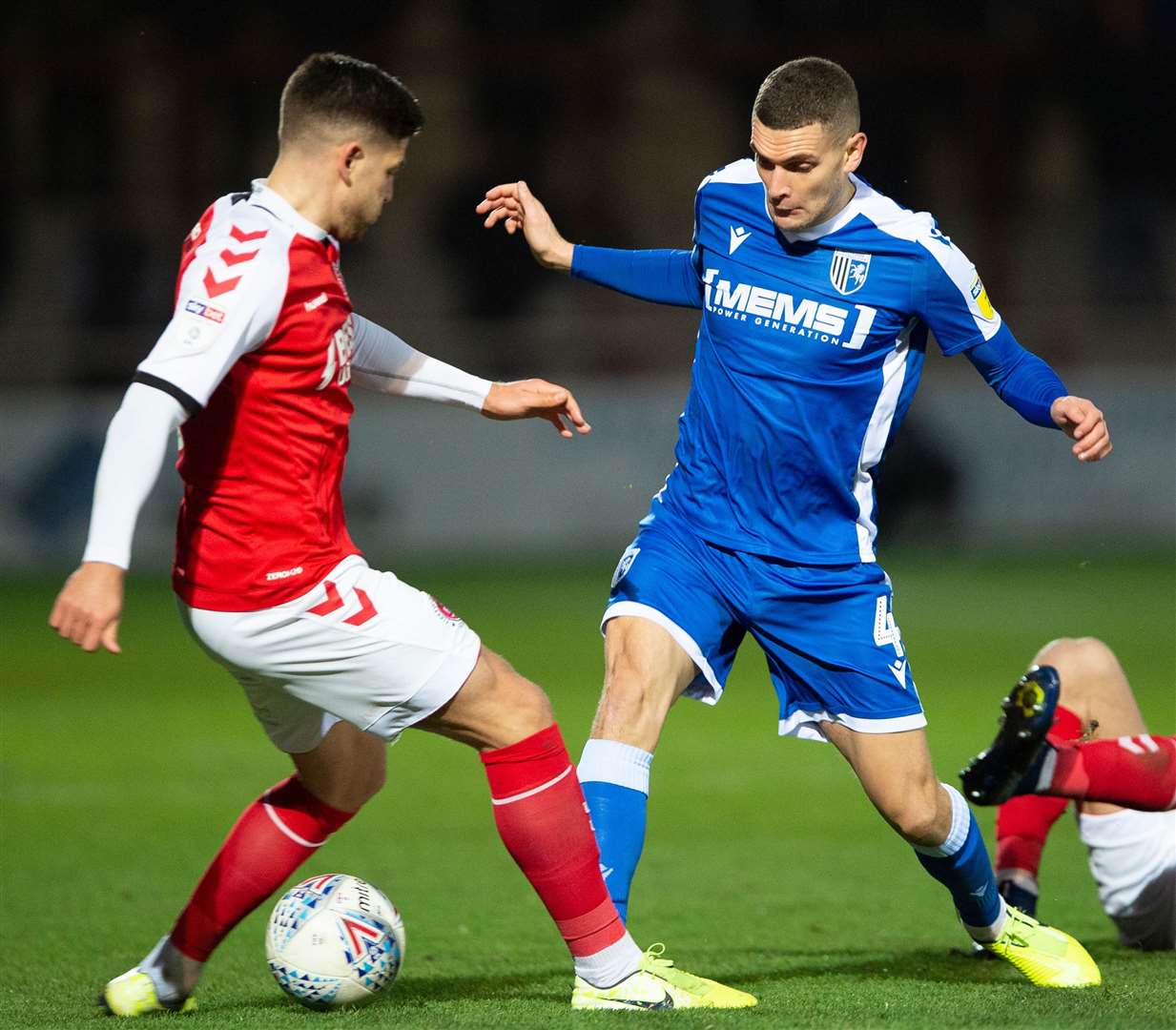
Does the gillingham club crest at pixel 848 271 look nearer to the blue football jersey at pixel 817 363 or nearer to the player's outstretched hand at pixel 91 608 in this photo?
the blue football jersey at pixel 817 363

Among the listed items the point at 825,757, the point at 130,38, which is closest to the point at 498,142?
the point at 130,38

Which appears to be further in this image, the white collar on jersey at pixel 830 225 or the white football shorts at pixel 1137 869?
the white football shorts at pixel 1137 869

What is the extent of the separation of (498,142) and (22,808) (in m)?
17.6

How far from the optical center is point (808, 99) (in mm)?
4535

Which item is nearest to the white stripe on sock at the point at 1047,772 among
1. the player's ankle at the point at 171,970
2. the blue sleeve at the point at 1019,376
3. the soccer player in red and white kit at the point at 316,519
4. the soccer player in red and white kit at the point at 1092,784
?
the soccer player in red and white kit at the point at 1092,784

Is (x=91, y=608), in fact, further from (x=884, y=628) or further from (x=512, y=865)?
(x=512, y=865)

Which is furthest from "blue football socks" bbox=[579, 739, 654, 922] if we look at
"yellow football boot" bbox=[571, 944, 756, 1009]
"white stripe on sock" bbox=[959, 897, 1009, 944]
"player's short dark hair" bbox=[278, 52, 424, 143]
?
"player's short dark hair" bbox=[278, 52, 424, 143]

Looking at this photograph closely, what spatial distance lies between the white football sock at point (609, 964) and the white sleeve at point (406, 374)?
1362 millimetres

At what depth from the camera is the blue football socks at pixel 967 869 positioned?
455 centimetres

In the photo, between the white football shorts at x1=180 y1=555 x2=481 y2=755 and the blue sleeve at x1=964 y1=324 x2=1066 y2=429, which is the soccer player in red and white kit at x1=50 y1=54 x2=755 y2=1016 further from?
the blue sleeve at x1=964 y1=324 x2=1066 y2=429

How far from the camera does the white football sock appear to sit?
13.2 ft

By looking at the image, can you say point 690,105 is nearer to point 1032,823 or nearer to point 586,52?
point 586,52

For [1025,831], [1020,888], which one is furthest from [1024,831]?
[1020,888]

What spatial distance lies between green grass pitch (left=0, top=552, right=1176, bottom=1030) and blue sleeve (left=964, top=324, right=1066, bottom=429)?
1499 mm
